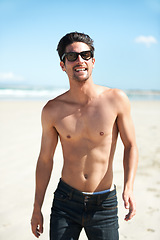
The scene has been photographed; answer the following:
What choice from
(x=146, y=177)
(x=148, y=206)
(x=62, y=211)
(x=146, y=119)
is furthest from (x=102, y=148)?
(x=146, y=119)

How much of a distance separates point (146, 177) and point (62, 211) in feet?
12.1

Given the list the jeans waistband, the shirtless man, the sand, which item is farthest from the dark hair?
the sand

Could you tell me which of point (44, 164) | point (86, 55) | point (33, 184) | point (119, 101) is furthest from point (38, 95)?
point (119, 101)

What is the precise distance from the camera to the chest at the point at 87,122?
8.21 ft

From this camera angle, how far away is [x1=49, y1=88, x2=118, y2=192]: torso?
251cm

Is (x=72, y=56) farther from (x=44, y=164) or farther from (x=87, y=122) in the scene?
(x=44, y=164)

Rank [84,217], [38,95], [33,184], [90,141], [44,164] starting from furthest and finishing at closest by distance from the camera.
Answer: [38,95], [33,184], [44,164], [90,141], [84,217]

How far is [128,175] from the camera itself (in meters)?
2.38

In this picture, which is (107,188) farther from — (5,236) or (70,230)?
(5,236)

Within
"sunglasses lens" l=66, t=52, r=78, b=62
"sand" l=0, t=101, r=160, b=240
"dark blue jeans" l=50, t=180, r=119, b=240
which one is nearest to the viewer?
"dark blue jeans" l=50, t=180, r=119, b=240

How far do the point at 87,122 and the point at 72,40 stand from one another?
733 mm

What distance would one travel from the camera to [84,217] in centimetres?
241

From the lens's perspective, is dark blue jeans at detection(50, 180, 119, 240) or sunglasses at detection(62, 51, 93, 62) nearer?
dark blue jeans at detection(50, 180, 119, 240)

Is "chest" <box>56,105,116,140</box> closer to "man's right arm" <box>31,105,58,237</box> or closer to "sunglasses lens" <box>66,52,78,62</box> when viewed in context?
"man's right arm" <box>31,105,58,237</box>
